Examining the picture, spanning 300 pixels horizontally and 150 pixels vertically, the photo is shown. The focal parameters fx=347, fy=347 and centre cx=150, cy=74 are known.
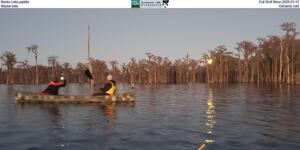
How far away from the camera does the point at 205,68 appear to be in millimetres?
159250

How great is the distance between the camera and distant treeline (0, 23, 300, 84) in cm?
10250

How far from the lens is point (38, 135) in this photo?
13.8 meters

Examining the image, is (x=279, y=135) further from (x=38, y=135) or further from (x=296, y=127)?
(x=38, y=135)

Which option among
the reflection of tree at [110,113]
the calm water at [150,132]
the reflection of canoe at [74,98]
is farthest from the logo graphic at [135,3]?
the reflection of canoe at [74,98]

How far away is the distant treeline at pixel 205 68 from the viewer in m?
102

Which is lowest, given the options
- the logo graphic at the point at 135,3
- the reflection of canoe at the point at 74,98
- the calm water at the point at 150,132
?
the calm water at the point at 150,132

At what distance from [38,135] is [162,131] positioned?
501 centimetres

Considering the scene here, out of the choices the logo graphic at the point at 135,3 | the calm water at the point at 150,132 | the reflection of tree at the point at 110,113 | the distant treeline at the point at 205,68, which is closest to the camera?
the calm water at the point at 150,132

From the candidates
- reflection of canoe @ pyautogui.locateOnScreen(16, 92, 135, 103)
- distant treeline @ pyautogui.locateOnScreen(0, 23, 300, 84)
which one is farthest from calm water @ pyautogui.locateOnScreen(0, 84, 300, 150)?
distant treeline @ pyautogui.locateOnScreen(0, 23, 300, 84)

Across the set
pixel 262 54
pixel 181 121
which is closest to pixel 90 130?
pixel 181 121

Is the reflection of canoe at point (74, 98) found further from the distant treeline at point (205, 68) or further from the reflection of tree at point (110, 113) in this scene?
the distant treeline at point (205, 68)

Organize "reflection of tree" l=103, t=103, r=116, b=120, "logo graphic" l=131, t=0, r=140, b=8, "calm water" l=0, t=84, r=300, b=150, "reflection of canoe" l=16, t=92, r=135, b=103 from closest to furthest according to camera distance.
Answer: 1. "calm water" l=0, t=84, r=300, b=150
2. "reflection of tree" l=103, t=103, r=116, b=120
3. "logo graphic" l=131, t=0, r=140, b=8
4. "reflection of canoe" l=16, t=92, r=135, b=103

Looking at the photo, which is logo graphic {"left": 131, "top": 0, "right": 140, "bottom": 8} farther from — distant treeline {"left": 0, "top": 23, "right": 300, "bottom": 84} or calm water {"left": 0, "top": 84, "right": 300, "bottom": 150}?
distant treeline {"left": 0, "top": 23, "right": 300, "bottom": 84}

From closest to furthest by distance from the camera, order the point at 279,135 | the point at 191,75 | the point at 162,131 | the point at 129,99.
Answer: the point at 279,135 < the point at 162,131 < the point at 129,99 < the point at 191,75
